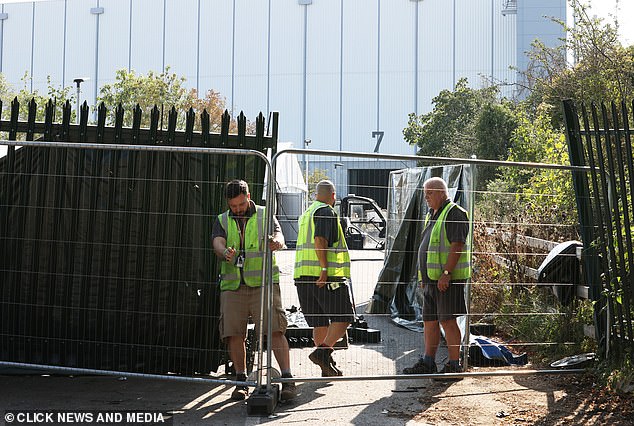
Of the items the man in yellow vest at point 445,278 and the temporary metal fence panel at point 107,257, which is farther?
the man in yellow vest at point 445,278

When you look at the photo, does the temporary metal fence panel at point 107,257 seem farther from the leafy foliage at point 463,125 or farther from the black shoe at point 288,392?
the leafy foliage at point 463,125

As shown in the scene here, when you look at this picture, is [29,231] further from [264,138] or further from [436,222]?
[436,222]

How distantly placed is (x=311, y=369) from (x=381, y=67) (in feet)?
179

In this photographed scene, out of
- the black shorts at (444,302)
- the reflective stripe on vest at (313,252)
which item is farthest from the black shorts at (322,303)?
the black shorts at (444,302)

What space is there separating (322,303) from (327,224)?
2.49 ft

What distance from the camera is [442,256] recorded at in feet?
25.8

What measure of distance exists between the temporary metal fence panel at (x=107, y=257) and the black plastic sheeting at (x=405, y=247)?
2.75 metres

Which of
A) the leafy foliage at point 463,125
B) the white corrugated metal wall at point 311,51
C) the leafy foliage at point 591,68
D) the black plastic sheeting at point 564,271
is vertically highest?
the white corrugated metal wall at point 311,51

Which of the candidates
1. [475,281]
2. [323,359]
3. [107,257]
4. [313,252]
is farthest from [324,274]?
[475,281]

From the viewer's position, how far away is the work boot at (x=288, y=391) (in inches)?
279

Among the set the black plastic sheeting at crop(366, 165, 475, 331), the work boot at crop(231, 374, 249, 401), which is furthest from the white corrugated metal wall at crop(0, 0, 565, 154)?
the work boot at crop(231, 374, 249, 401)

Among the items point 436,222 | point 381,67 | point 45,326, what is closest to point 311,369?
point 436,222

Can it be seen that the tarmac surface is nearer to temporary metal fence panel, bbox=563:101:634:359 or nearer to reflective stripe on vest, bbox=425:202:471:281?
reflective stripe on vest, bbox=425:202:471:281

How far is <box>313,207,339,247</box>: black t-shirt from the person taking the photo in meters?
7.65
